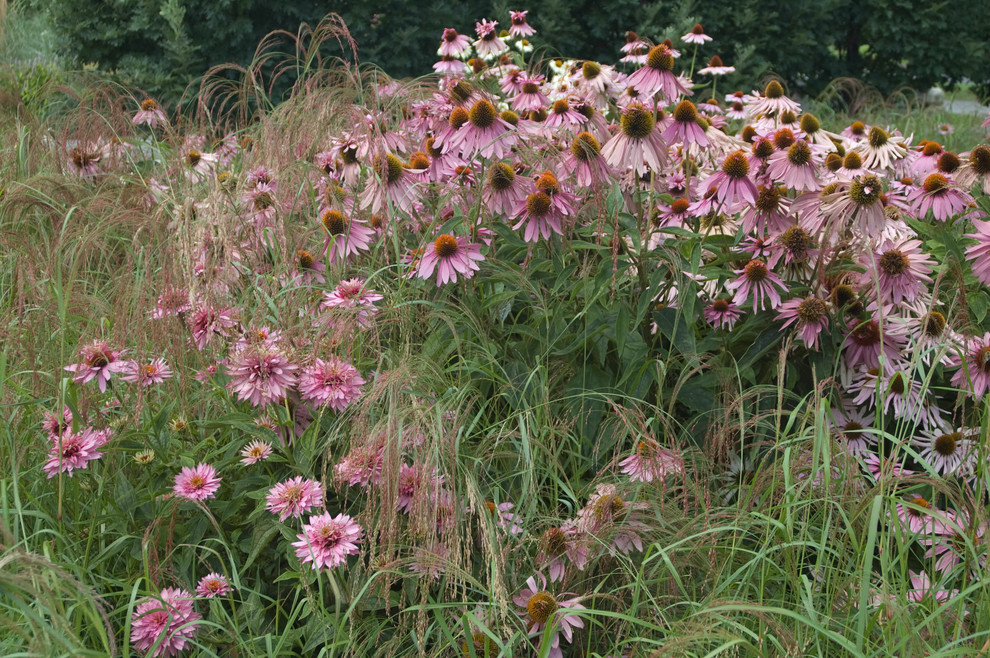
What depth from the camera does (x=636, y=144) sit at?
1.96 metres

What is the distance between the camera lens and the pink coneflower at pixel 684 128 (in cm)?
198

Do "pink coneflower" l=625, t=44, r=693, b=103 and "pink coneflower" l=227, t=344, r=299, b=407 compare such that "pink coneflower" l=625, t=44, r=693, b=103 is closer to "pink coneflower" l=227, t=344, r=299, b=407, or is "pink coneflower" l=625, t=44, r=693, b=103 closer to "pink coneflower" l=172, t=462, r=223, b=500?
"pink coneflower" l=227, t=344, r=299, b=407

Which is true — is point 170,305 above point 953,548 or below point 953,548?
above

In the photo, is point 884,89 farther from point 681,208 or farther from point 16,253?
point 16,253

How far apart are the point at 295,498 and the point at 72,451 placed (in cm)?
45

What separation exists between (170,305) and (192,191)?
0.64m

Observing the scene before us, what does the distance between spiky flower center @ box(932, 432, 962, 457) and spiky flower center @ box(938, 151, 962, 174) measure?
31.3 inches

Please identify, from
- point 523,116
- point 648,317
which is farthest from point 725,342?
point 523,116

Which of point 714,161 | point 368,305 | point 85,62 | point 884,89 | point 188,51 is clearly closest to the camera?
point 368,305

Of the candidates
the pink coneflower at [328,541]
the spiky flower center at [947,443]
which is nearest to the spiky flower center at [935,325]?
the spiky flower center at [947,443]

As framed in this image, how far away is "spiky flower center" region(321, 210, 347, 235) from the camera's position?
224 cm

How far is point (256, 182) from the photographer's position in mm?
2846

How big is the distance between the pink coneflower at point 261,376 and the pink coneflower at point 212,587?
334mm

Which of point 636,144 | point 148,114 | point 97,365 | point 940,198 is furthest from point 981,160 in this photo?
point 148,114
